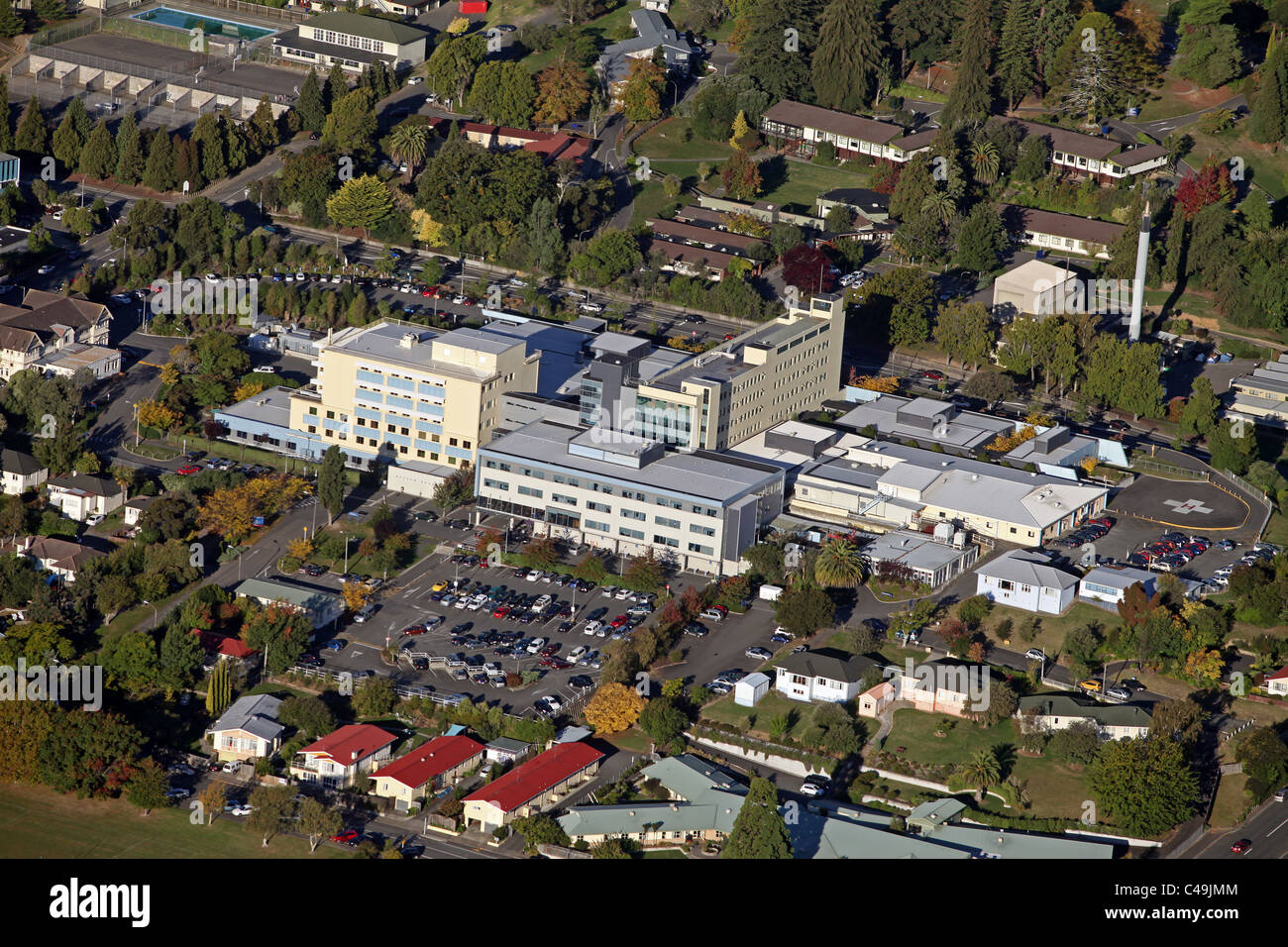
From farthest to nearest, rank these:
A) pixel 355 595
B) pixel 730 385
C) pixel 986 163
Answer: pixel 986 163, pixel 730 385, pixel 355 595

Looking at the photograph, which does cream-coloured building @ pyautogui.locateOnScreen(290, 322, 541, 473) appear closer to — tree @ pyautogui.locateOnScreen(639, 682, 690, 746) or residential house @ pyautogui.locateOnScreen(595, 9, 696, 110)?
tree @ pyautogui.locateOnScreen(639, 682, 690, 746)

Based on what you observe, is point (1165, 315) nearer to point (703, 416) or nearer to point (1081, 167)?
point (1081, 167)

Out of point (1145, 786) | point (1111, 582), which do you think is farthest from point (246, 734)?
point (1111, 582)

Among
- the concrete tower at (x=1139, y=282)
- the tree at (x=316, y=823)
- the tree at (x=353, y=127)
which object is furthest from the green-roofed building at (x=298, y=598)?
the tree at (x=353, y=127)

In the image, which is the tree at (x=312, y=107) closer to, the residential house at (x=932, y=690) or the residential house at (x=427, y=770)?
the residential house at (x=427, y=770)

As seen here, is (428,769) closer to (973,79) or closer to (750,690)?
(750,690)

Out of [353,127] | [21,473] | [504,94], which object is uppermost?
[504,94]
